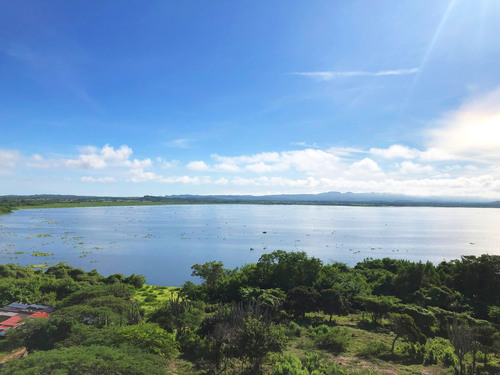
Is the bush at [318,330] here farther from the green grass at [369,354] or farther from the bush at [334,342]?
the bush at [334,342]

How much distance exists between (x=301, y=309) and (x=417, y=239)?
9681 centimetres

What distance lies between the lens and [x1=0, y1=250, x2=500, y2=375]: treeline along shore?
15.7 metres

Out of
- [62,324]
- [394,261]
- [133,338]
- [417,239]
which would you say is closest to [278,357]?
[133,338]

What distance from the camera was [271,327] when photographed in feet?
57.6

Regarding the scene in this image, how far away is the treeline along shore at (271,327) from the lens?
15.7m

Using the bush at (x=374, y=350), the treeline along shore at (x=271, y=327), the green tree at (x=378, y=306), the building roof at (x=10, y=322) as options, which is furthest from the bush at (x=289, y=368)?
the building roof at (x=10, y=322)

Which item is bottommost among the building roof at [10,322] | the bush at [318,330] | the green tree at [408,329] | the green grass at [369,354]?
the bush at [318,330]

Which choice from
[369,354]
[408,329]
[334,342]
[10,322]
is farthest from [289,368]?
[10,322]

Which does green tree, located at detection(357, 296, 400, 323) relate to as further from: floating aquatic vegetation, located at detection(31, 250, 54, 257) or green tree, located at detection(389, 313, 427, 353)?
floating aquatic vegetation, located at detection(31, 250, 54, 257)

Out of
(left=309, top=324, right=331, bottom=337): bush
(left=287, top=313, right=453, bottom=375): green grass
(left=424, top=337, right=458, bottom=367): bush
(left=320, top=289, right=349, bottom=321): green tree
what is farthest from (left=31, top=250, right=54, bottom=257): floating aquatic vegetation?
(left=424, top=337, right=458, bottom=367): bush

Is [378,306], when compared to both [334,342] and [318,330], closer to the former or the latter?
[318,330]

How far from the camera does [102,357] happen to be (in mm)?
13781

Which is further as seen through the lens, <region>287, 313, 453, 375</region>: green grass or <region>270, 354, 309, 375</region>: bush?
<region>287, 313, 453, 375</region>: green grass

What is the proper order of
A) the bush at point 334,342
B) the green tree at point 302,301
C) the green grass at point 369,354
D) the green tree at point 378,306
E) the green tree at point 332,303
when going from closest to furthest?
the green grass at point 369,354 → the bush at point 334,342 → the green tree at point 378,306 → the green tree at point 332,303 → the green tree at point 302,301
